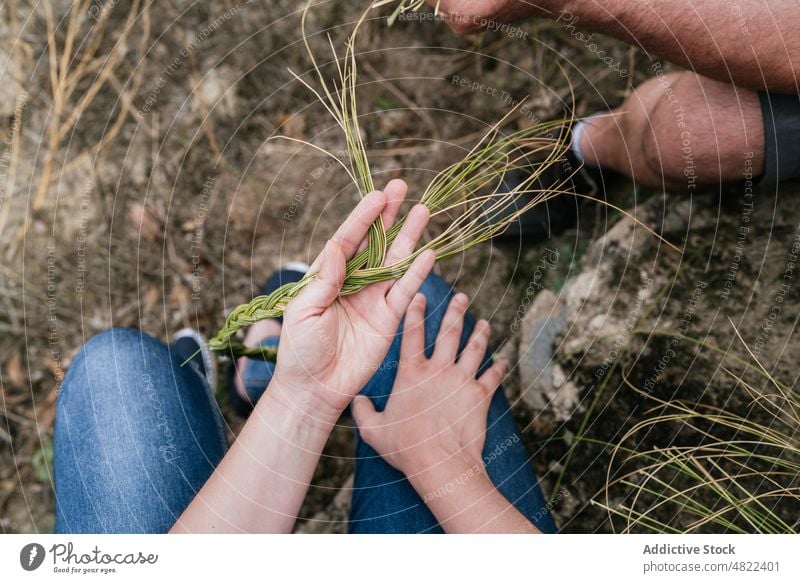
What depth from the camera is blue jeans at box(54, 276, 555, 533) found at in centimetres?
87

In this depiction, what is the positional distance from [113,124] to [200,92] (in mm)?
209

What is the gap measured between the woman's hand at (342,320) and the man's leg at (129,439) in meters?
0.24


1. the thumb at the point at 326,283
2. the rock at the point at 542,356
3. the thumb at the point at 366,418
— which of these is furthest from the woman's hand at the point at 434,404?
the thumb at the point at 326,283

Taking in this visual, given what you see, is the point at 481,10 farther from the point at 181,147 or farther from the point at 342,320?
the point at 181,147

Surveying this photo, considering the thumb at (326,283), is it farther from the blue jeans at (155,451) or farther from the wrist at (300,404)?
the blue jeans at (155,451)

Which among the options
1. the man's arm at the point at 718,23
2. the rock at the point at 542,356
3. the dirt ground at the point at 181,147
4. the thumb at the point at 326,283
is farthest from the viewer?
the dirt ground at the point at 181,147

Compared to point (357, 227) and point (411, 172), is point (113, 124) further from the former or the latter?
point (357, 227)

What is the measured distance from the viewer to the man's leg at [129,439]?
2.85 feet

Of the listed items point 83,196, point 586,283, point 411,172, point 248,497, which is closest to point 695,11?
point 586,283

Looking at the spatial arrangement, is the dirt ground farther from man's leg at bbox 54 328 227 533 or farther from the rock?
man's leg at bbox 54 328 227 533

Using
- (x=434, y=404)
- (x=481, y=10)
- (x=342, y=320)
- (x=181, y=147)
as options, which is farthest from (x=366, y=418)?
(x=181, y=147)

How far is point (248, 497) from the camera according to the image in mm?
784

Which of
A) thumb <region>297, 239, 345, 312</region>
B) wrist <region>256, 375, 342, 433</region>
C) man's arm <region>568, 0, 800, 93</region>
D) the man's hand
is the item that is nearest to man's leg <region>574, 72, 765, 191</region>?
man's arm <region>568, 0, 800, 93</region>

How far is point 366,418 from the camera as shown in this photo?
93 centimetres
